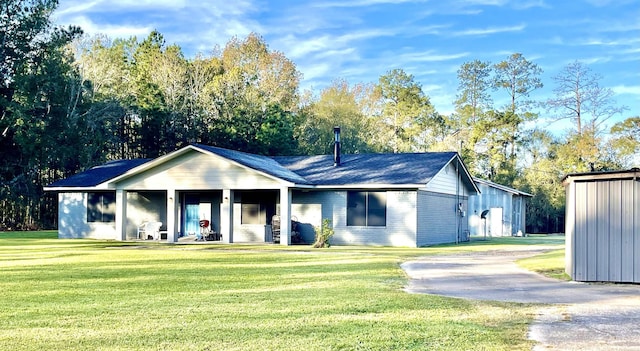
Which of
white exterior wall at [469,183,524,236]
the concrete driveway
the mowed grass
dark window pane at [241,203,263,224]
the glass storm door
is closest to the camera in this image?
the mowed grass

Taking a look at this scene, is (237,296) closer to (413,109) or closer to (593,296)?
(593,296)

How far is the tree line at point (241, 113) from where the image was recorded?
3516cm

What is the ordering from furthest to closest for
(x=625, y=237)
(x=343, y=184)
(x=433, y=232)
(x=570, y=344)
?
(x=433, y=232)
(x=343, y=184)
(x=625, y=237)
(x=570, y=344)

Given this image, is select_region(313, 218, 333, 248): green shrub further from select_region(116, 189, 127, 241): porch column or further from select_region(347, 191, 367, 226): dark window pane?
select_region(116, 189, 127, 241): porch column

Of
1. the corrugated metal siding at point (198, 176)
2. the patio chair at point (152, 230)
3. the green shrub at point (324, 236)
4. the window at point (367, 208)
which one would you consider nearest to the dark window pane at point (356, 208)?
the window at point (367, 208)

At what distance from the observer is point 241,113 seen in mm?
42781

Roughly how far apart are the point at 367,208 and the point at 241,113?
767 inches

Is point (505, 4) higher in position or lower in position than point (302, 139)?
higher

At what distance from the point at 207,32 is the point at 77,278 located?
44003mm

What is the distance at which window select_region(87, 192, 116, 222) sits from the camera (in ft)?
94.4

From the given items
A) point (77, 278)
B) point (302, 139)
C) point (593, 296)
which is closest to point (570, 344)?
point (593, 296)

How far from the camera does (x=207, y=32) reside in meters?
53.8

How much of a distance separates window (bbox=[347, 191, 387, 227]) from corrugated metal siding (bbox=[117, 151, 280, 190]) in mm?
3056

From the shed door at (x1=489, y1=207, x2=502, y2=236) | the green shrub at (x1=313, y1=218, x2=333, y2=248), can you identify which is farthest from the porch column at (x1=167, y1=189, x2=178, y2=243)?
the shed door at (x1=489, y1=207, x2=502, y2=236)
